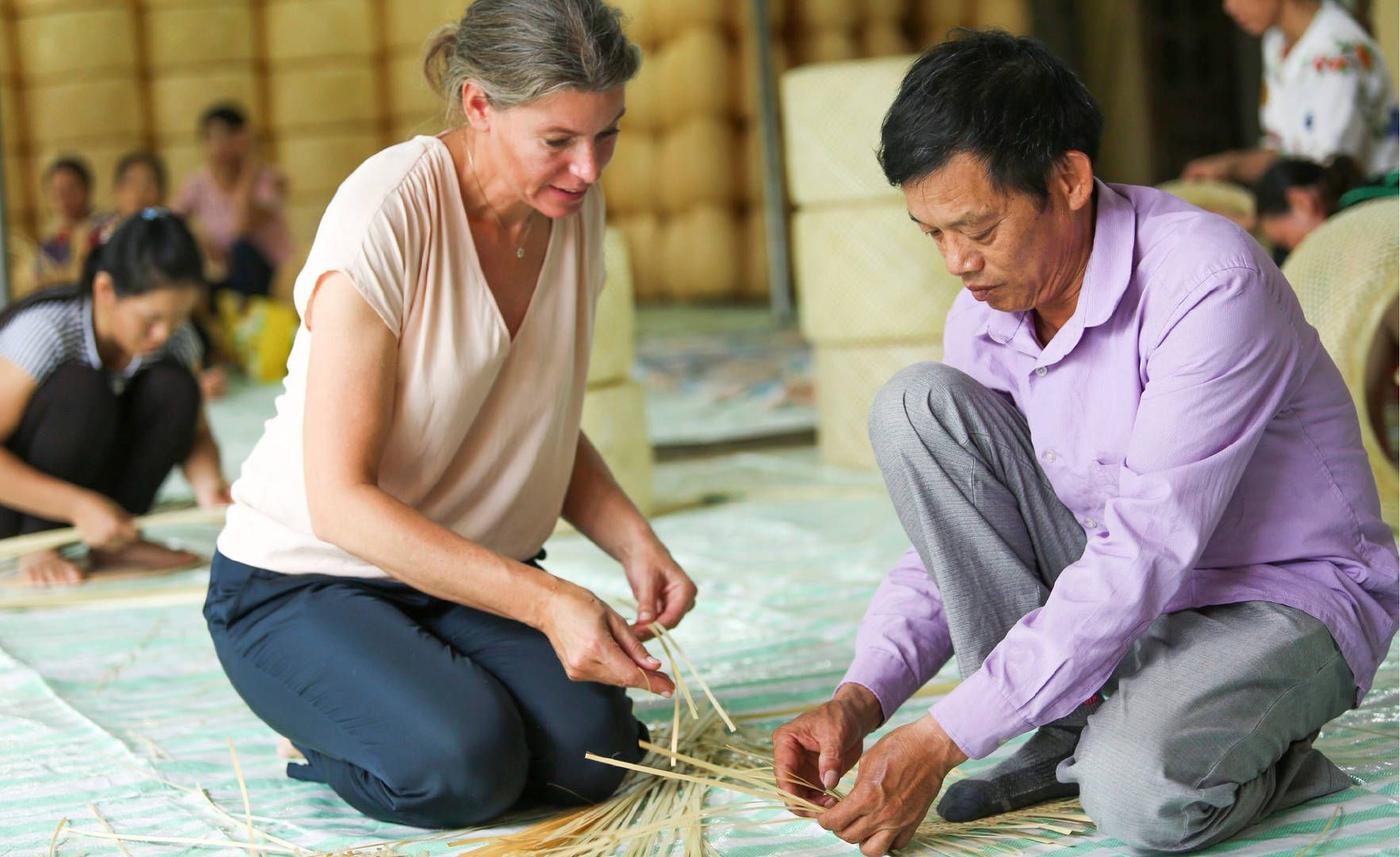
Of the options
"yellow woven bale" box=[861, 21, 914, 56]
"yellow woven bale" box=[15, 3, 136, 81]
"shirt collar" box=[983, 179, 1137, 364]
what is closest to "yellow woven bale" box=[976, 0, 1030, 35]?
"yellow woven bale" box=[861, 21, 914, 56]

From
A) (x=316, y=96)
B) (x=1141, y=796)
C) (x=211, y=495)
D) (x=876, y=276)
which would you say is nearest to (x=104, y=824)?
(x=1141, y=796)

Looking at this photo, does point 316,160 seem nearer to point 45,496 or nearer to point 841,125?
point 841,125

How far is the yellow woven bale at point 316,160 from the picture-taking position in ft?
27.8

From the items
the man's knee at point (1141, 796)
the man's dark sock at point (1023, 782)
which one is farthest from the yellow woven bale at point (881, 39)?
the man's knee at point (1141, 796)

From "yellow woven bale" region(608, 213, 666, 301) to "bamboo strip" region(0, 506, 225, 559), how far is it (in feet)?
19.7

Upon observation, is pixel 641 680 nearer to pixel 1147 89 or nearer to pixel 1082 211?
pixel 1082 211

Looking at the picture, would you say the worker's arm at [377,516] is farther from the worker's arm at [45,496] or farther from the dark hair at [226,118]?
the dark hair at [226,118]

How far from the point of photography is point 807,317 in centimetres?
386

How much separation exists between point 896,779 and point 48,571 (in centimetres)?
215

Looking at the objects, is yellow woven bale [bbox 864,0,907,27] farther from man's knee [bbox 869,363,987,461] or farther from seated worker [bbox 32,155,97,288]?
man's knee [bbox 869,363,987,461]

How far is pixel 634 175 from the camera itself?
356 inches

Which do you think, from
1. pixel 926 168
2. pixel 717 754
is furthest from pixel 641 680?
pixel 926 168

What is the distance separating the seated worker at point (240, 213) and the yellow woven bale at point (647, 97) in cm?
246

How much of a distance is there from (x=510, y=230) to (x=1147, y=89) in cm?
623
